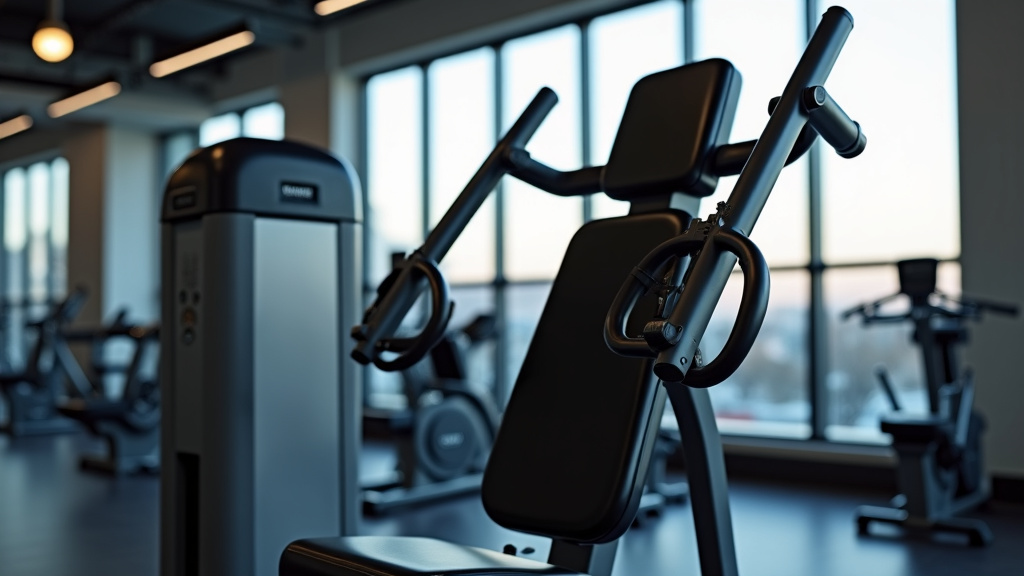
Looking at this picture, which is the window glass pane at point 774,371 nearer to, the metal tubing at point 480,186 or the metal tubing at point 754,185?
the metal tubing at point 480,186

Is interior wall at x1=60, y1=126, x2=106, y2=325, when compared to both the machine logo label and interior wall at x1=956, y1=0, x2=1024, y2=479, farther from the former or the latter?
interior wall at x1=956, y1=0, x2=1024, y2=479

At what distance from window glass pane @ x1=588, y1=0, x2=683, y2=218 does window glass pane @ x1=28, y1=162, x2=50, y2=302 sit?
8.60 meters

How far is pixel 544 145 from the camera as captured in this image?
6.79 m

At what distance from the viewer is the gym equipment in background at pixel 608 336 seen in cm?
154

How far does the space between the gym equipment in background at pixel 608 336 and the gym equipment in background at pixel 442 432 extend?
112 inches

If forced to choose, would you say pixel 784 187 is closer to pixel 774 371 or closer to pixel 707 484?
pixel 774 371

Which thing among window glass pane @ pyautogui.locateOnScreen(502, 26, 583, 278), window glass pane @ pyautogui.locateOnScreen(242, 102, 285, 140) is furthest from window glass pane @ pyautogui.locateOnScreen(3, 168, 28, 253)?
window glass pane @ pyautogui.locateOnScreen(502, 26, 583, 278)

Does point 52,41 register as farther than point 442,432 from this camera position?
Yes

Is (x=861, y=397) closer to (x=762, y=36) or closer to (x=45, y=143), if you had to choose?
(x=762, y=36)

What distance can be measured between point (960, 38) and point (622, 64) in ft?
7.18

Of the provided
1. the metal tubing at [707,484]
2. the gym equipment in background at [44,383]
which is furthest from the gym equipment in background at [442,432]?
the gym equipment in background at [44,383]

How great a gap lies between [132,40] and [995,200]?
7.68m

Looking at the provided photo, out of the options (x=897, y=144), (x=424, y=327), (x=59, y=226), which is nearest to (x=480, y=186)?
(x=424, y=327)

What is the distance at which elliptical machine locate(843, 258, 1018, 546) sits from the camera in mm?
3881
